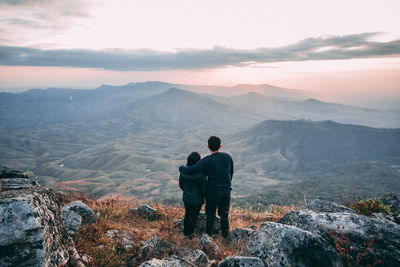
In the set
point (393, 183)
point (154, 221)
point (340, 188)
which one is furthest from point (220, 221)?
point (393, 183)

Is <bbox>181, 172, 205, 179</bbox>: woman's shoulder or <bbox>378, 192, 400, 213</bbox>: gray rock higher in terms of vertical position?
<bbox>181, 172, 205, 179</bbox>: woman's shoulder

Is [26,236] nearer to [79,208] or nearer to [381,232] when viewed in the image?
[79,208]

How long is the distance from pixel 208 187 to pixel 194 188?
1.33ft

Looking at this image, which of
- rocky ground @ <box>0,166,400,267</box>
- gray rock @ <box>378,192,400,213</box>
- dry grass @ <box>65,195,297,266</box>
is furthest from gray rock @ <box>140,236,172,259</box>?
gray rock @ <box>378,192,400,213</box>

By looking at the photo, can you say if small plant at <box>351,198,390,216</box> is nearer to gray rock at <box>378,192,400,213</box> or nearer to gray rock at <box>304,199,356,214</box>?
gray rock at <box>304,199,356,214</box>

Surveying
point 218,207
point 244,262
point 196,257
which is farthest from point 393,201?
point 196,257

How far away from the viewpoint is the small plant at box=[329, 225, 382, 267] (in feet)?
12.8

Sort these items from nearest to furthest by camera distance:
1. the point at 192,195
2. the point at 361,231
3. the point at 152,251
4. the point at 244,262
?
1. the point at 244,262
2. the point at 361,231
3. the point at 152,251
4. the point at 192,195

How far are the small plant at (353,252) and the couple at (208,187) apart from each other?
111 inches

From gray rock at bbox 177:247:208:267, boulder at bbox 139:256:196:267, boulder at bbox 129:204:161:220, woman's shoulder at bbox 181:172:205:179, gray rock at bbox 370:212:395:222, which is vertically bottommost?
boulder at bbox 129:204:161:220

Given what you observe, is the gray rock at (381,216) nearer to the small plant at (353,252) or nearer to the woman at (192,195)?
the small plant at (353,252)

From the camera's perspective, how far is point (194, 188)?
6156 millimetres

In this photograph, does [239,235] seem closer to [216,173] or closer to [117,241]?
[216,173]

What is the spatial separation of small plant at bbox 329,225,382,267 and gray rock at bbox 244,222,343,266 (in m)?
0.24
